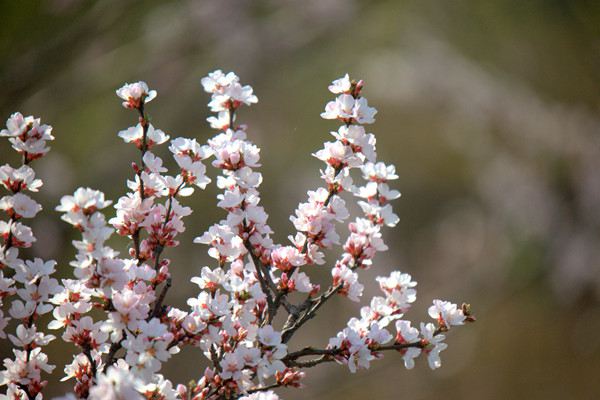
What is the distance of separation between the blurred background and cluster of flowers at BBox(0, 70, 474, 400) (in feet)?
2.73

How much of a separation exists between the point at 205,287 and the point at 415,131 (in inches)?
65.2

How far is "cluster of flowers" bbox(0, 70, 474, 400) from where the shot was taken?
1.56 ft

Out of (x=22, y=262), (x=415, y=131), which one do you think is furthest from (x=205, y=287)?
(x=415, y=131)

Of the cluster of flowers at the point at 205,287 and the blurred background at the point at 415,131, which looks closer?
the cluster of flowers at the point at 205,287

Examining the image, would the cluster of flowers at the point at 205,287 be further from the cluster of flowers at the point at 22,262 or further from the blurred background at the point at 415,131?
the blurred background at the point at 415,131

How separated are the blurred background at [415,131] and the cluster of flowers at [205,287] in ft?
2.73

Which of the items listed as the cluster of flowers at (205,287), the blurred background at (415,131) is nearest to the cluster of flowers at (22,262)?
the cluster of flowers at (205,287)

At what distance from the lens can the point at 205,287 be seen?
53cm

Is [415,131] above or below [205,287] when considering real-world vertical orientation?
above

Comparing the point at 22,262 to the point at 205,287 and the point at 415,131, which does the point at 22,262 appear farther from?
the point at 415,131

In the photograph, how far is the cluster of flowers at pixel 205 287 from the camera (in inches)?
18.7

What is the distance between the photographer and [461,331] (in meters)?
1.87

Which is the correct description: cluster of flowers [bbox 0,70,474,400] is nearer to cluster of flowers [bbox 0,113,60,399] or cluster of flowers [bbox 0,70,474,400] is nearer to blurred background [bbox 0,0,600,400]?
cluster of flowers [bbox 0,113,60,399]

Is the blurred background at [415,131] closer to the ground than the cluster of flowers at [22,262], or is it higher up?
higher up
